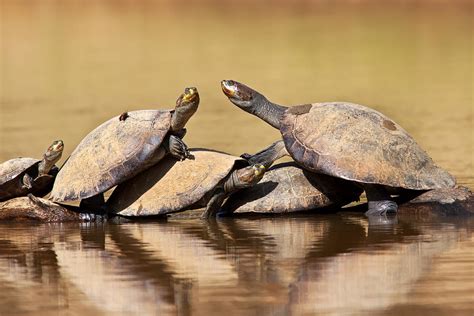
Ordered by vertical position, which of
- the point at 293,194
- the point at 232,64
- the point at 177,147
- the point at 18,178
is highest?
the point at 232,64

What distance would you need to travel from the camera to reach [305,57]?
31.1 m

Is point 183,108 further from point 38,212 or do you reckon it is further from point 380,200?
point 380,200

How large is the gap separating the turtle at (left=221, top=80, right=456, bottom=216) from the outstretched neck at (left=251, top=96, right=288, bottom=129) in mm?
325

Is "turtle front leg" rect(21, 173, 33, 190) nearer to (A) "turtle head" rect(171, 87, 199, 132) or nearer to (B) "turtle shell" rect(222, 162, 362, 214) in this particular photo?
(A) "turtle head" rect(171, 87, 199, 132)

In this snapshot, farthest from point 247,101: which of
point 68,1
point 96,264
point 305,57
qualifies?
point 68,1

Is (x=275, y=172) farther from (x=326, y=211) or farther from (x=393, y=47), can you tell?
(x=393, y=47)

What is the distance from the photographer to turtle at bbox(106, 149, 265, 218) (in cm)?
1166

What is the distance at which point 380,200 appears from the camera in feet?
38.5

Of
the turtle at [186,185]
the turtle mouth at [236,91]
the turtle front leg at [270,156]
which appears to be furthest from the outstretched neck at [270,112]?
the turtle at [186,185]

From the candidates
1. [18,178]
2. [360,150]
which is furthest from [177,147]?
[360,150]

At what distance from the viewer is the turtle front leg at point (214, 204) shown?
468 inches

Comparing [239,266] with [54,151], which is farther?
[54,151]

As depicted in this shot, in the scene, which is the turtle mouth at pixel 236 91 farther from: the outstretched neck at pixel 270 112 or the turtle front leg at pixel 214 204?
the turtle front leg at pixel 214 204

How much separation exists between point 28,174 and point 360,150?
3.26 m
